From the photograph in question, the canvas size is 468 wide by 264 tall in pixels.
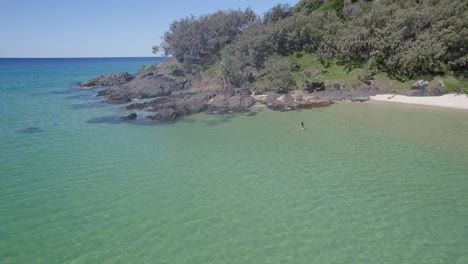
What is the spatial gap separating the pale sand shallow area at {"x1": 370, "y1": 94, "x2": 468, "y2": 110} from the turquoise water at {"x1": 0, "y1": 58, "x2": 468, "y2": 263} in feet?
18.0

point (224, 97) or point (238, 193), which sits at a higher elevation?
point (224, 97)

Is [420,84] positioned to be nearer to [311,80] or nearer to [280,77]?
[311,80]

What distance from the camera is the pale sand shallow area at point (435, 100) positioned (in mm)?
37438

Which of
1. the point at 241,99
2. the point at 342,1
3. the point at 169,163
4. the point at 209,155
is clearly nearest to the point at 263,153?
the point at 209,155

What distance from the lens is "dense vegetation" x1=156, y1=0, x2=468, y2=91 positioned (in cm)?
4200

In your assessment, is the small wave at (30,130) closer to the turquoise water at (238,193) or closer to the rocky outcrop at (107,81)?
the turquoise water at (238,193)

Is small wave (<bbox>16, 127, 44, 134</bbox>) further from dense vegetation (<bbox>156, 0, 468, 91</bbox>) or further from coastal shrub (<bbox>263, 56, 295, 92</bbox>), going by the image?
coastal shrub (<bbox>263, 56, 295, 92</bbox>)

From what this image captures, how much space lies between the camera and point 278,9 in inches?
2680

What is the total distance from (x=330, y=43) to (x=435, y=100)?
1961 centimetres

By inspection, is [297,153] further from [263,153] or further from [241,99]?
[241,99]

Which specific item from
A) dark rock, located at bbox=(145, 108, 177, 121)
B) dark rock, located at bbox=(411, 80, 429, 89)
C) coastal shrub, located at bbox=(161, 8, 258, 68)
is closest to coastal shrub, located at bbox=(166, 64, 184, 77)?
coastal shrub, located at bbox=(161, 8, 258, 68)

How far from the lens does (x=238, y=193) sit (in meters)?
18.1

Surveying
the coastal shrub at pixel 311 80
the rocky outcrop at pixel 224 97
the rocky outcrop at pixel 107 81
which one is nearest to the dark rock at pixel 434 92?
the rocky outcrop at pixel 224 97

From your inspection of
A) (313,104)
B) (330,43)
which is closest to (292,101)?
(313,104)
